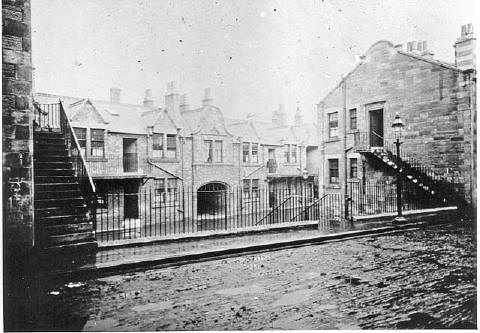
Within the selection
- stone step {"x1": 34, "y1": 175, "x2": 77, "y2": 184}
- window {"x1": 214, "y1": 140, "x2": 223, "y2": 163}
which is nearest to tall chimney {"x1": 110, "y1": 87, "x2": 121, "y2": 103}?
window {"x1": 214, "y1": 140, "x2": 223, "y2": 163}

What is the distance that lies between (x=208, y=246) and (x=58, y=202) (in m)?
3.27

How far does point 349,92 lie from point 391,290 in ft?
47.5

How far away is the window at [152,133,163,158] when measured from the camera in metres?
18.4

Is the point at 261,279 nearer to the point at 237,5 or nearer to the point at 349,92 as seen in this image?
the point at 237,5

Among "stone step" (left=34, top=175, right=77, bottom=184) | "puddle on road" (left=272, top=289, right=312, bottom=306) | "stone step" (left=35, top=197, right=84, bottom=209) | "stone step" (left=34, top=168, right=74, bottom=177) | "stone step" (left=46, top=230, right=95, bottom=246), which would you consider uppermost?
"stone step" (left=34, top=168, right=74, bottom=177)

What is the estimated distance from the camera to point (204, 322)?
169 inches

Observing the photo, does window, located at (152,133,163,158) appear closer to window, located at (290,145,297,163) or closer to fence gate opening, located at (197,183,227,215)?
fence gate opening, located at (197,183,227,215)

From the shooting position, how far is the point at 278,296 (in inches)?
196

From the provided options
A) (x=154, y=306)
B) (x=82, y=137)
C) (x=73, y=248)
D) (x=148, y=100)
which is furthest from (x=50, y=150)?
(x=148, y=100)

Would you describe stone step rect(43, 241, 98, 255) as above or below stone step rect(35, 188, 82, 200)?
below

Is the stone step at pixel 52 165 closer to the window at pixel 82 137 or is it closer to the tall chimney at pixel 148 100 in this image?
the window at pixel 82 137

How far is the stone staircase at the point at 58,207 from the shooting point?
654 cm

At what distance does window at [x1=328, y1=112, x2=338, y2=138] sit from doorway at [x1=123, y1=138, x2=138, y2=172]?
10.4 metres

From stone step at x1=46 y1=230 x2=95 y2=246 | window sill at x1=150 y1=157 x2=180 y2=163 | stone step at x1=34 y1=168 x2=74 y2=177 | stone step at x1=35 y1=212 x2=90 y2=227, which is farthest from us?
window sill at x1=150 y1=157 x2=180 y2=163
